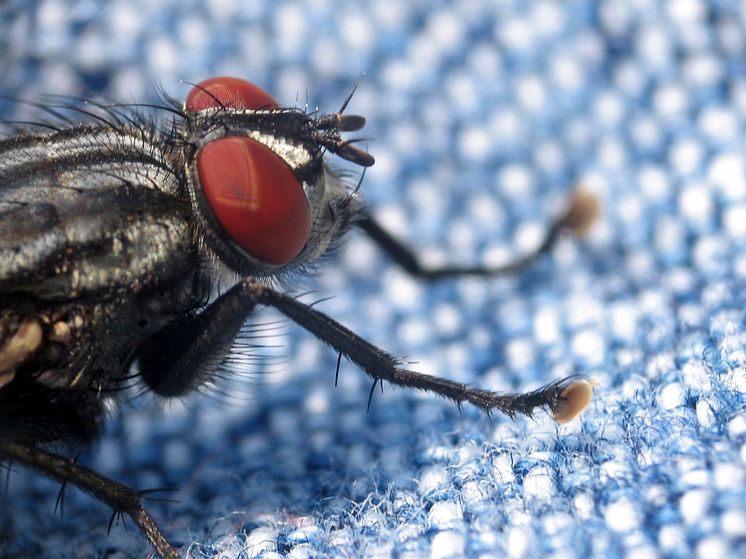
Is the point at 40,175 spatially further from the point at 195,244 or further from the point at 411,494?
the point at 411,494

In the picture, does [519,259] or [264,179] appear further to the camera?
[519,259]

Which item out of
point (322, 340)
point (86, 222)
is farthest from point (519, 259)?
point (86, 222)

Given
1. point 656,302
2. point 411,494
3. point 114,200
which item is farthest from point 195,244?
point 656,302

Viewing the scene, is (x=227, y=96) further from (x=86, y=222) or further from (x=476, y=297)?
(x=476, y=297)

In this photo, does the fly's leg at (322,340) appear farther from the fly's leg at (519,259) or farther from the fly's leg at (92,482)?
the fly's leg at (519,259)

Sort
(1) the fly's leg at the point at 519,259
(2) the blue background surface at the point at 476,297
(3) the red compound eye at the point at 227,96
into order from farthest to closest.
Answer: (1) the fly's leg at the point at 519,259
(3) the red compound eye at the point at 227,96
(2) the blue background surface at the point at 476,297

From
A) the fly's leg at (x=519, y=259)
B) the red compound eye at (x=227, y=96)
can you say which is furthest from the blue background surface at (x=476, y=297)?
the red compound eye at (x=227, y=96)

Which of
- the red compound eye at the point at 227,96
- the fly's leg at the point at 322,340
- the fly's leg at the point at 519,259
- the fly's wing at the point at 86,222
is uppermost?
the fly's leg at the point at 519,259
